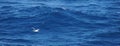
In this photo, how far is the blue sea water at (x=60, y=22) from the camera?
25156mm

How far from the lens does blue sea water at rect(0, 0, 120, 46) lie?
2516 cm

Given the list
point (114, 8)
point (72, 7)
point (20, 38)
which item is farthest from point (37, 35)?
point (114, 8)

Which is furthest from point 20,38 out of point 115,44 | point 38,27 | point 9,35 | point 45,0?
point 45,0

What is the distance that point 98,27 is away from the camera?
Answer: 27.8m

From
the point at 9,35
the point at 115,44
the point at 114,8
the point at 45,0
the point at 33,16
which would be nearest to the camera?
the point at 115,44

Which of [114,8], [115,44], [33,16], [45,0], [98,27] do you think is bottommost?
[115,44]

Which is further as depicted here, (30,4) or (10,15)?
(30,4)

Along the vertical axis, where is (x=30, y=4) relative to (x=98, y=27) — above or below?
above

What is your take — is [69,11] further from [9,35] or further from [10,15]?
[9,35]

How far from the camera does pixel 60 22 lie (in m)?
29.5

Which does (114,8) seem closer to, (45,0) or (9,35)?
(45,0)

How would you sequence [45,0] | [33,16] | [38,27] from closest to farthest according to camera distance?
[38,27], [33,16], [45,0]

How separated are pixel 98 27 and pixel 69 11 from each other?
568 centimetres

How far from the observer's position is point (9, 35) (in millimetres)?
26250
